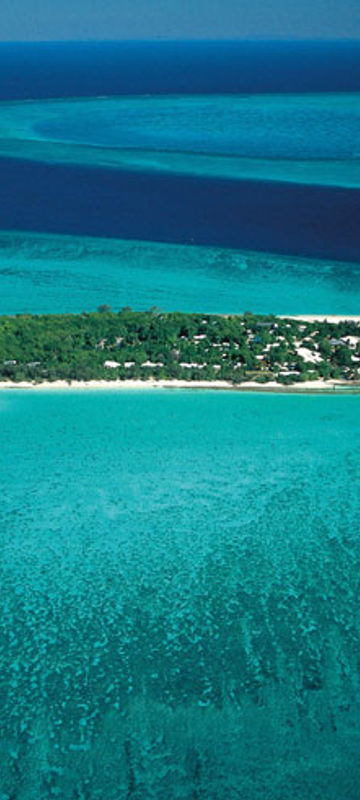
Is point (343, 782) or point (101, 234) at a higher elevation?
point (101, 234)

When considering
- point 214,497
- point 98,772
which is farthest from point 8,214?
point 98,772

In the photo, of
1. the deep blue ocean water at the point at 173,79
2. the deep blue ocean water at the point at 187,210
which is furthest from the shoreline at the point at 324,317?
the deep blue ocean water at the point at 173,79

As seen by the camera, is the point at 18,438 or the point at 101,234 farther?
the point at 101,234

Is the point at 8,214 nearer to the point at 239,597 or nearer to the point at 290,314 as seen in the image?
the point at 290,314

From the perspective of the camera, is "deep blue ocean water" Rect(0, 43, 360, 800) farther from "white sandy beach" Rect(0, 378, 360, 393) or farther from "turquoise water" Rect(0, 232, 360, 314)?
"white sandy beach" Rect(0, 378, 360, 393)

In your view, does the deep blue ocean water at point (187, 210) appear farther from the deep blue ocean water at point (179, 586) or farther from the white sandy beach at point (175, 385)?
the white sandy beach at point (175, 385)

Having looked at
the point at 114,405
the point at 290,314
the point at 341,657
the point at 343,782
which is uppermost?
the point at 290,314

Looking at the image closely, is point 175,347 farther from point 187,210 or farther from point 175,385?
point 187,210
